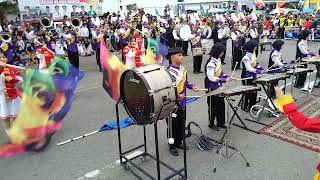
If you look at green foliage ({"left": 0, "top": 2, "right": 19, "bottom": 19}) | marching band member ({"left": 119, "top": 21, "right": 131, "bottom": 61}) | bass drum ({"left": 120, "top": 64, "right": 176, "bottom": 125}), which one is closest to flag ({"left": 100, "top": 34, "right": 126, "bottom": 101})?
bass drum ({"left": 120, "top": 64, "right": 176, "bottom": 125})

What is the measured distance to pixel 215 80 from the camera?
621 centimetres

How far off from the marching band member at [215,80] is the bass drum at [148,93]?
6.25 ft

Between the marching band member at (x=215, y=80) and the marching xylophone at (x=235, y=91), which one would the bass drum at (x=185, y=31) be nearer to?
the marching band member at (x=215, y=80)

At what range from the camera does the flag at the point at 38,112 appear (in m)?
3.97

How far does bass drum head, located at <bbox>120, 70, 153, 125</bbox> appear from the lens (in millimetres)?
4297

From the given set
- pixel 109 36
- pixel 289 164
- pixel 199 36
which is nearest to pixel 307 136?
pixel 289 164

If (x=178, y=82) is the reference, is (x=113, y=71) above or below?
above

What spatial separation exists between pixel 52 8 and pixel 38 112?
1931 centimetres

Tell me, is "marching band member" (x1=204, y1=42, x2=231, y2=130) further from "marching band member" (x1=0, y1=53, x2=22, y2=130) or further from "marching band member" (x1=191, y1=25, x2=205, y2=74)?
"marching band member" (x1=191, y1=25, x2=205, y2=74)

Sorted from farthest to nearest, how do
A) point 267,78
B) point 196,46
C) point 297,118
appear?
point 196,46, point 267,78, point 297,118

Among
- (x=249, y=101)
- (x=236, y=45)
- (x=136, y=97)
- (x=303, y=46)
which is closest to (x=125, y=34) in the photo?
(x=236, y=45)

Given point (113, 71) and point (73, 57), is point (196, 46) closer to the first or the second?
point (73, 57)

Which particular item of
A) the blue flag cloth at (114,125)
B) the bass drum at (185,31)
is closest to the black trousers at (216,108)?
the blue flag cloth at (114,125)

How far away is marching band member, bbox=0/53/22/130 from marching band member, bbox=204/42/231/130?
3.79 m
